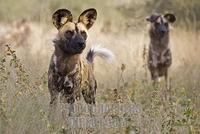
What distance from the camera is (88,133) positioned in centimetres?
545

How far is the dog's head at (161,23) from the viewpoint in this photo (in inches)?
430

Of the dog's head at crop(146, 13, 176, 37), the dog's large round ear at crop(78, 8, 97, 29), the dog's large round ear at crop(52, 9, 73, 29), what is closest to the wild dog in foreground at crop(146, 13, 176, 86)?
the dog's head at crop(146, 13, 176, 37)

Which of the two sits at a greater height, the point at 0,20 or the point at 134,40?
the point at 0,20

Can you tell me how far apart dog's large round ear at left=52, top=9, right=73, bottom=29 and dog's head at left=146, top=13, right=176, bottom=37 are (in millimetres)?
3967

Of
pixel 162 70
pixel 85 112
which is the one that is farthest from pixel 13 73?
pixel 162 70

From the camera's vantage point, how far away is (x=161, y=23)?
11.0 meters

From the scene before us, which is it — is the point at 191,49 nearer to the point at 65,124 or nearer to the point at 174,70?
the point at 174,70

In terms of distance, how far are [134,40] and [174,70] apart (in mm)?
1655

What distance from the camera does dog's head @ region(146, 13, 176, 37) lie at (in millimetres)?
10930

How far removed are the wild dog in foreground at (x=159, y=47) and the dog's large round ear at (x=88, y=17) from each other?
10.3 ft

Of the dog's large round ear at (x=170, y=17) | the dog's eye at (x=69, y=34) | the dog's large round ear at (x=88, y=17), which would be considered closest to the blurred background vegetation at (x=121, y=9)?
the dog's large round ear at (x=170, y=17)

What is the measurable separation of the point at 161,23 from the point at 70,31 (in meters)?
4.18

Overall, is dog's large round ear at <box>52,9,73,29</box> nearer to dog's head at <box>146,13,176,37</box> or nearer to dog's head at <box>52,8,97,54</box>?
dog's head at <box>52,8,97,54</box>

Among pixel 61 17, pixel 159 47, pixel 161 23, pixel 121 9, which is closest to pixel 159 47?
pixel 159 47
